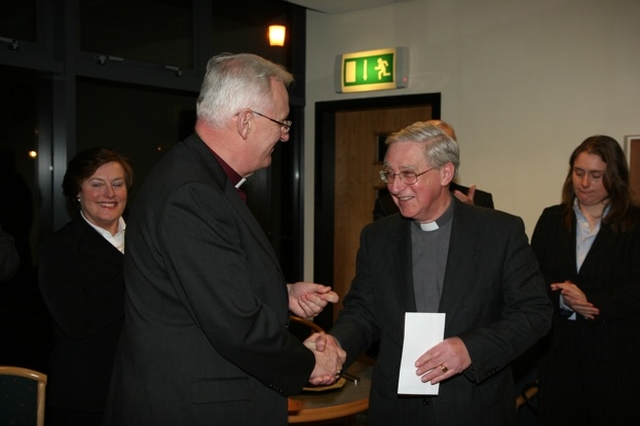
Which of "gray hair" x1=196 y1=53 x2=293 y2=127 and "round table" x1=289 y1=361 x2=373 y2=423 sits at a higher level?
"gray hair" x1=196 y1=53 x2=293 y2=127

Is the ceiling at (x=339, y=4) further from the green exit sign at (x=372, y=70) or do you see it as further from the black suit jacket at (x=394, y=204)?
the black suit jacket at (x=394, y=204)

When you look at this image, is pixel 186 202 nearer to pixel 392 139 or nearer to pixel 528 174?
pixel 392 139

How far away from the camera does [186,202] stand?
1650 millimetres

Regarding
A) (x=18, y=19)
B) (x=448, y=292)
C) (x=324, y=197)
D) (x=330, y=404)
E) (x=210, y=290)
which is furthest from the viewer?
(x=324, y=197)

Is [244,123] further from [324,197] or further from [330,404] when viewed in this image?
[324,197]

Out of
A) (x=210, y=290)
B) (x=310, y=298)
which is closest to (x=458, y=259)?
(x=310, y=298)

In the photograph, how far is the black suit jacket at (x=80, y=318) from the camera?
98.4 inches

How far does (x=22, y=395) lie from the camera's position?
2414mm

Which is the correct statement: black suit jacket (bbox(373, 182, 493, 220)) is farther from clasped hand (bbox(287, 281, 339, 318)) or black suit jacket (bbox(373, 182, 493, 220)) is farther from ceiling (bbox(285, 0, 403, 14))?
ceiling (bbox(285, 0, 403, 14))

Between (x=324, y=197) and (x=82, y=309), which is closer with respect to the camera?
(x=82, y=309)

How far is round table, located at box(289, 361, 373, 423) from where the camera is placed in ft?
7.66

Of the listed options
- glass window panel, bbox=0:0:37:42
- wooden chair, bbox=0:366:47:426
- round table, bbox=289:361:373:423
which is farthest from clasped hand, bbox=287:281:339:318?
glass window panel, bbox=0:0:37:42

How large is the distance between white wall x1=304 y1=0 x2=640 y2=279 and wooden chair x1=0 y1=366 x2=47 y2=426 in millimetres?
3328

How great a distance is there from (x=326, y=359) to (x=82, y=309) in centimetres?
→ 107
